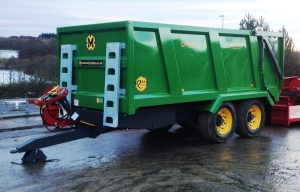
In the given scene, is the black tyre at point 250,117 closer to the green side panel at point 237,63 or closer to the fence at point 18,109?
the green side panel at point 237,63

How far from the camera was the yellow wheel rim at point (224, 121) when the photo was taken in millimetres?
9359

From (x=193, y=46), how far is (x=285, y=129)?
432cm

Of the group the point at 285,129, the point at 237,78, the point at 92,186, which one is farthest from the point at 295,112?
the point at 92,186

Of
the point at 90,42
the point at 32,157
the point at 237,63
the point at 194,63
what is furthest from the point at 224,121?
the point at 32,157

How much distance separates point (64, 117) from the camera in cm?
830

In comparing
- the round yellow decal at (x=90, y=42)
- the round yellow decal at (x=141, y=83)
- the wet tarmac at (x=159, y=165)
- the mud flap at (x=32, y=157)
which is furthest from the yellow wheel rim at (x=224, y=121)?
the mud flap at (x=32, y=157)

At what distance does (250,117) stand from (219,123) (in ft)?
3.78

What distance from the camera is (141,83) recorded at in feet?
24.4

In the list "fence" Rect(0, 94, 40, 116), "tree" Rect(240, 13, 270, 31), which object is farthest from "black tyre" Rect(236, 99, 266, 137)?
"tree" Rect(240, 13, 270, 31)

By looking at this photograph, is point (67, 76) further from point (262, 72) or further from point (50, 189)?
point (262, 72)

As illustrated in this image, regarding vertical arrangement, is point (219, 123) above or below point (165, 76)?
below

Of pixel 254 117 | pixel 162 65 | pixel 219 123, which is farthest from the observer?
pixel 254 117

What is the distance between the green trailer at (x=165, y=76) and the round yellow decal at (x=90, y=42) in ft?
0.04

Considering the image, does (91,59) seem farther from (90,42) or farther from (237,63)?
(237,63)
